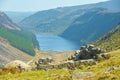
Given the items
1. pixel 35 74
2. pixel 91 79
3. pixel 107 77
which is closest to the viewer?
pixel 107 77

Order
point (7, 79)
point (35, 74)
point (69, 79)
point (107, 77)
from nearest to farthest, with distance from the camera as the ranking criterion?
point (107, 77), point (69, 79), point (7, 79), point (35, 74)

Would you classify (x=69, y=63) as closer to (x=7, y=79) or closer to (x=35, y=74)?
(x=35, y=74)

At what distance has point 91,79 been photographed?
27.5 meters

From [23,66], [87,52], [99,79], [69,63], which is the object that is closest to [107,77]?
[99,79]

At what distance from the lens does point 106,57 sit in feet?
185

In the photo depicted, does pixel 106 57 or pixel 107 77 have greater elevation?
pixel 106 57

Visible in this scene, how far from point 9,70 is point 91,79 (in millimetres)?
23507

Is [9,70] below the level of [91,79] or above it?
above

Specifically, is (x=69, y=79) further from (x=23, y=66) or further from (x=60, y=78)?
(x=23, y=66)

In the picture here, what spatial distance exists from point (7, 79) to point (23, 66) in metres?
14.8

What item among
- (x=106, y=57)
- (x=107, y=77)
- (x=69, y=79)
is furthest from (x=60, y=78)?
(x=106, y=57)

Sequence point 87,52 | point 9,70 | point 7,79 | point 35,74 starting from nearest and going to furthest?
1. point 7,79
2. point 35,74
3. point 9,70
4. point 87,52

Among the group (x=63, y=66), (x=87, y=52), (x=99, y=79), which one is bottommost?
(x=99, y=79)

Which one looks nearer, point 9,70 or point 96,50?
point 9,70
